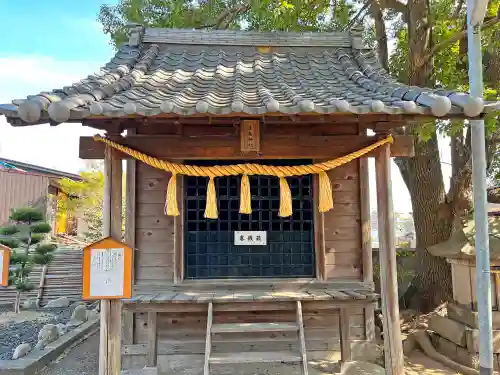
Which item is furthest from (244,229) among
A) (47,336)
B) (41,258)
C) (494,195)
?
(41,258)

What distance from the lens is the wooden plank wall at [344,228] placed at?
18.6 feet

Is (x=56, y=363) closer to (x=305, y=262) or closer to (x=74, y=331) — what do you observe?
(x=74, y=331)

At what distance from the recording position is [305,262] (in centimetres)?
564

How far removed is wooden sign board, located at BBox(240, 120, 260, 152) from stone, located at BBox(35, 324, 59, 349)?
5297 millimetres

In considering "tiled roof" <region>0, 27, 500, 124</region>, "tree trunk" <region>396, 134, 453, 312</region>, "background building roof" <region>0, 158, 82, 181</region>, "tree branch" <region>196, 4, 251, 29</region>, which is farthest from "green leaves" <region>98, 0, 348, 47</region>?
"background building roof" <region>0, 158, 82, 181</region>

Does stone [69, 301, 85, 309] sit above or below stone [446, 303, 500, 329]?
below

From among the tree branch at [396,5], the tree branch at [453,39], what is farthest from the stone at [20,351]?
the tree branch at [396,5]

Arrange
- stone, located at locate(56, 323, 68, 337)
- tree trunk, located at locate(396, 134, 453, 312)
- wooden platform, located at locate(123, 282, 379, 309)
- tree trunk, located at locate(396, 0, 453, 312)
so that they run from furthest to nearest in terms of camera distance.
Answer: tree trunk, located at locate(396, 134, 453, 312) → tree trunk, located at locate(396, 0, 453, 312) → stone, located at locate(56, 323, 68, 337) → wooden platform, located at locate(123, 282, 379, 309)

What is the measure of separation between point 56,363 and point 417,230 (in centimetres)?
768

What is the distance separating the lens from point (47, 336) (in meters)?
7.21

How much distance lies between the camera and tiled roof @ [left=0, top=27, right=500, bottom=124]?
3.63 m

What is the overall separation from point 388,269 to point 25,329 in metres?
8.01

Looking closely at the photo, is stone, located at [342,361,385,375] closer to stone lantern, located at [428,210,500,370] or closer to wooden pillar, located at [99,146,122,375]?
stone lantern, located at [428,210,500,370]

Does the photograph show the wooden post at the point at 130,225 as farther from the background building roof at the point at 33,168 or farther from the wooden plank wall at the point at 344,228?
the background building roof at the point at 33,168
